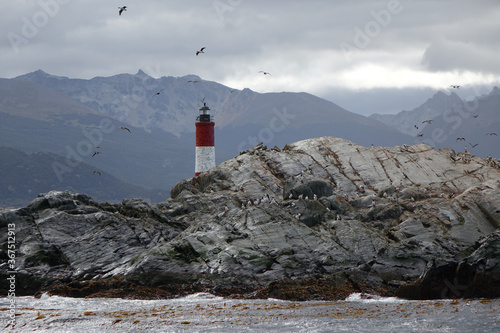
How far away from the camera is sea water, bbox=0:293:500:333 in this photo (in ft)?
130

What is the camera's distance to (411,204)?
68.6 m

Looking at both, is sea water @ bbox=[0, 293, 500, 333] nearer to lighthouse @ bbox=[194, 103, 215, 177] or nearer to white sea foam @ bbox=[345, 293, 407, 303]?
white sea foam @ bbox=[345, 293, 407, 303]

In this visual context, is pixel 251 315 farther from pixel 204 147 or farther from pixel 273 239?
pixel 204 147

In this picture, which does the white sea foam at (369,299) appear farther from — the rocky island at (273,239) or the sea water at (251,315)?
the rocky island at (273,239)

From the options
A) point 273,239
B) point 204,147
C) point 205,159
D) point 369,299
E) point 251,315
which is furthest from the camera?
point 204,147

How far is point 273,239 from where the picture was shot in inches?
2311

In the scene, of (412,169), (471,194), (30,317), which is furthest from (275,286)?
(412,169)

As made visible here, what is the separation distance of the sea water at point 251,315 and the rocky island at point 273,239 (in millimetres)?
2580

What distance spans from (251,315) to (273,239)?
15.6 meters

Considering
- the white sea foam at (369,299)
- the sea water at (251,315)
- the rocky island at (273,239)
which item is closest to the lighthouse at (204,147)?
the rocky island at (273,239)

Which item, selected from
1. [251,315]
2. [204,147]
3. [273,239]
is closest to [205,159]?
[204,147]

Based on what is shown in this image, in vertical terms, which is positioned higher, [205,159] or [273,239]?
[205,159]

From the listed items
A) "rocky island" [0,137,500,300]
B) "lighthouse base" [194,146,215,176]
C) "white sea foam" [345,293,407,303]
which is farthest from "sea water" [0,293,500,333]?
"lighthouse base" [194,146,215,176]

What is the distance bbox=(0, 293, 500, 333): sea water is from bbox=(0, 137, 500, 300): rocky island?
2580mm
